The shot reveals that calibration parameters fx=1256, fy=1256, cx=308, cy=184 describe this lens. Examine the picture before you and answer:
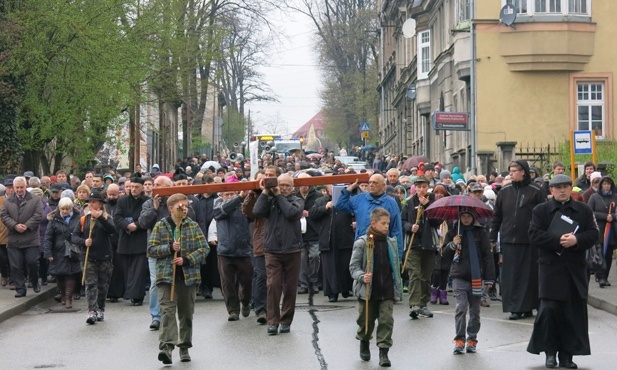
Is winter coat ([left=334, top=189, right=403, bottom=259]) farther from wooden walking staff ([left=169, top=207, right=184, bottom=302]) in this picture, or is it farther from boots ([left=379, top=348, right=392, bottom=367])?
wooden walking staff ([left=169, top=207, right=184, bottom=302])

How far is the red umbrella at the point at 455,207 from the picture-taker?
13.0 metres

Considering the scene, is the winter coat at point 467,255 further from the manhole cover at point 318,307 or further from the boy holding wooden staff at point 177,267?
the manhole cover at point 318,307

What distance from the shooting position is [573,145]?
22.1 m

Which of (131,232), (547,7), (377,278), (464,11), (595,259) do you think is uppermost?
(464,11)

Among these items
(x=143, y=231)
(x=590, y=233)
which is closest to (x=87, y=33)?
(x=143, y=231)

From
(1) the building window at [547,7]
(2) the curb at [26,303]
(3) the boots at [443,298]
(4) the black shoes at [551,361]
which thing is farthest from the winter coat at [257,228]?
(1) the building window at [547,7]

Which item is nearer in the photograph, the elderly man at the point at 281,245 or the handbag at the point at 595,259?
the elderly man at the point at 281,245

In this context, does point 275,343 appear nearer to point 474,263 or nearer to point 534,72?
point 474,263

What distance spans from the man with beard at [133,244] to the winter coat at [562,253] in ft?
25.7

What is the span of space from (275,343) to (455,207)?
244 cm

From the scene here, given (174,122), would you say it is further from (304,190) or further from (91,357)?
(91,357)

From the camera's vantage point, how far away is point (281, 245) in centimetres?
1447

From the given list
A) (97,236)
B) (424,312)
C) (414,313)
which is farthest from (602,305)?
(97,236)

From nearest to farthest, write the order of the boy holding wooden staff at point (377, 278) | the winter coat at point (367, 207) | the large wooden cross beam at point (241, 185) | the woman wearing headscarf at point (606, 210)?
the boy holding wooden staff at point (377, 278)
the large wooden cross beam at point (241, 185)
the winter coat at point (367, 207)
the woman wearing headscarf at point (606, 210)
